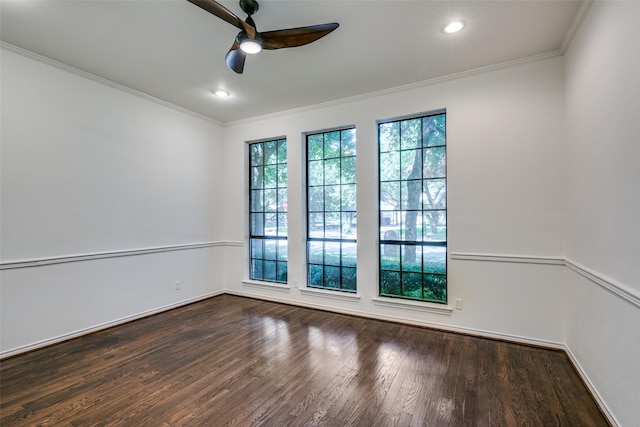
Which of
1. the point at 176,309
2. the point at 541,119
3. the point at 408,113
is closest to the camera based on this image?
the point at 541,119

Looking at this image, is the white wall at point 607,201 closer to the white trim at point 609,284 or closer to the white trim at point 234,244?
the white trim at point 609,284

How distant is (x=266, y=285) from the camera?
4.44 meters

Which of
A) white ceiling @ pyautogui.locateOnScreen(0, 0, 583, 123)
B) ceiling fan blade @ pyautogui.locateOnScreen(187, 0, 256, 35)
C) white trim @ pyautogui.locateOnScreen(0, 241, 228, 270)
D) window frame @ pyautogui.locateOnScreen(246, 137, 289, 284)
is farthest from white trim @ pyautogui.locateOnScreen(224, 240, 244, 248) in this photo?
ceiling fan blade @ pyautogui.locateOnScreen(187, 0, 256, 35)

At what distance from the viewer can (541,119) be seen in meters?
2.80

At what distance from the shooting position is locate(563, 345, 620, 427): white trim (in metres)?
1.77

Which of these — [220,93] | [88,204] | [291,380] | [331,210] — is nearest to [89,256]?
[88,204]

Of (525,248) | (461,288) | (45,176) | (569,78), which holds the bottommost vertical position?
(461,288)

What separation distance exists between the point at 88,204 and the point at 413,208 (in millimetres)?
3677

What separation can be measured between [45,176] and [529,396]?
4.58 meters

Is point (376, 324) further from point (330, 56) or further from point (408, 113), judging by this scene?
point (330, 56)

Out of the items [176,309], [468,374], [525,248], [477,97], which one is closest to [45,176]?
[176,309]

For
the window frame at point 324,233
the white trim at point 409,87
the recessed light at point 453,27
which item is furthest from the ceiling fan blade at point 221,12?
the window frame at point 324,233

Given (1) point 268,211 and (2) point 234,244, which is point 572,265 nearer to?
(1) point 268,211

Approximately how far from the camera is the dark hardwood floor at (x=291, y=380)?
1854 mm
